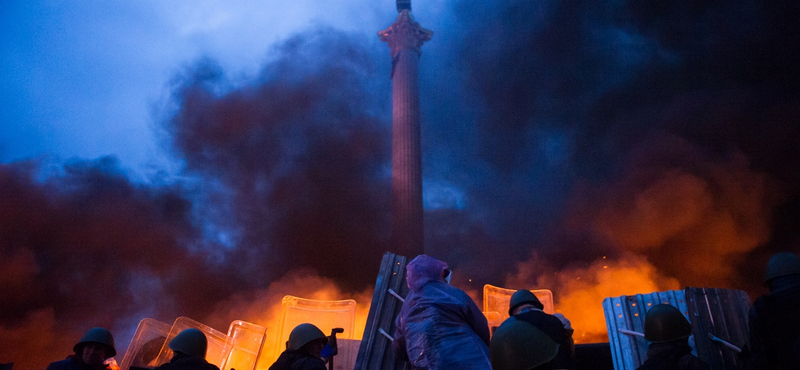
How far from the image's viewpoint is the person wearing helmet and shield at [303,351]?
320 cm

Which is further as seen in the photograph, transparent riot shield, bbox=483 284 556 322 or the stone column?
the stone column

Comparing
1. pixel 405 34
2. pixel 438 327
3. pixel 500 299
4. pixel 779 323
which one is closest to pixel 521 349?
pixel 438 327

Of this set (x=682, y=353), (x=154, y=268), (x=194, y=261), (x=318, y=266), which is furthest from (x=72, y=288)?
(x=682, y=353)

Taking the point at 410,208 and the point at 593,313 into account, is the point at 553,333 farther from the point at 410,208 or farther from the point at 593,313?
the point at 410,208

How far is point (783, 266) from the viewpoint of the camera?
3236 millimetres

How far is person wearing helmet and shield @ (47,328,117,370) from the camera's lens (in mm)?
3498

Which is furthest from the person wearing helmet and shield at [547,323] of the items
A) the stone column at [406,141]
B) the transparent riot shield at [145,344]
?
the stone column at [406,141]

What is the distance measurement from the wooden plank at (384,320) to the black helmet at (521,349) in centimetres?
322

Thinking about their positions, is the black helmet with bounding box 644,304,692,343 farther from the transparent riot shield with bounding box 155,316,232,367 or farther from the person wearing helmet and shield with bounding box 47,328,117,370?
the transparent riot shield with bounding box 155,316,232,367

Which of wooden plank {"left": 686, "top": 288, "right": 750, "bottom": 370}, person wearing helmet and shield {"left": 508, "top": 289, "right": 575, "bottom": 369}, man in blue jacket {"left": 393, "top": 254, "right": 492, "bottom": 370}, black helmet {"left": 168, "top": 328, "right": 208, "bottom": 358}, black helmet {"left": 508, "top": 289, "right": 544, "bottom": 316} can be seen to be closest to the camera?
man in blue jacket {"left": 393, "top": 254, "right": 492, "bottom": 370}

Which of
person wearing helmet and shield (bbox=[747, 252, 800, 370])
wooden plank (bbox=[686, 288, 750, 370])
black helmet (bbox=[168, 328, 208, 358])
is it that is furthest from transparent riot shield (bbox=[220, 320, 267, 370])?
person wearing helmet and shield (bbox=[747, 252, 800, 370])

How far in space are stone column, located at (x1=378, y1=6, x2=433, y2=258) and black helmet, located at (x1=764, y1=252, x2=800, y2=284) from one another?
12.0 m

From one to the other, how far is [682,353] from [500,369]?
1.81m

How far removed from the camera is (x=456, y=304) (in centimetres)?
323
